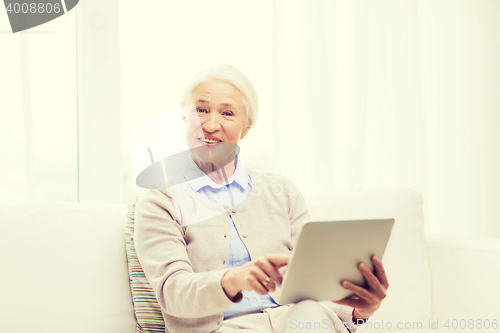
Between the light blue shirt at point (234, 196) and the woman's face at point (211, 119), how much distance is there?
0.06 metres

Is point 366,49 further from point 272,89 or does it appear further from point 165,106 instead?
point 165,106

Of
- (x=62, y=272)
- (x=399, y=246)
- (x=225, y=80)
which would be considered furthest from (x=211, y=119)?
(x=399, y=246)

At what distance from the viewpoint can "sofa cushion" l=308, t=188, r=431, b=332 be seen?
1.38m

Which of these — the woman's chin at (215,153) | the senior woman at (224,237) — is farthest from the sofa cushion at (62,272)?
the woman's chin at (215,153)

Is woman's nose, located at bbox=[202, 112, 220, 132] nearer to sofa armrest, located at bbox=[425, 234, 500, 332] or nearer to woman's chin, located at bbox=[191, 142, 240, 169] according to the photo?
woman's chin, located at bbox=[191, 142, 240, 169]

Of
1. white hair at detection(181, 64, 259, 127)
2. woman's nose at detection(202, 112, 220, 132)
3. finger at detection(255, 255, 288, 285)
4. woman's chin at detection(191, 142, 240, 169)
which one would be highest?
white hair at detection(181, 64, 259, 127)

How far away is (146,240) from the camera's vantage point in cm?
95

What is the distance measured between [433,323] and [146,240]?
104 centimetres

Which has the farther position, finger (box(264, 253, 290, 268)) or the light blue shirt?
the light blue shirt

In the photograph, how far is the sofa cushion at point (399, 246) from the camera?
4.51ft

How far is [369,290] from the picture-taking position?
92 cm

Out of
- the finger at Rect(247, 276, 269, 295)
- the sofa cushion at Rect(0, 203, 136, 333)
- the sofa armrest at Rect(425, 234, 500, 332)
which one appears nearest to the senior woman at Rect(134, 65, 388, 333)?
the finger at Rect(247, 276, 269, 295)

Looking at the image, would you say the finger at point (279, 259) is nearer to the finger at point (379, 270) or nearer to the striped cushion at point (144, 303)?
the finger at point (379, 270)

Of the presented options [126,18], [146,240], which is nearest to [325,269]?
[146,240]
